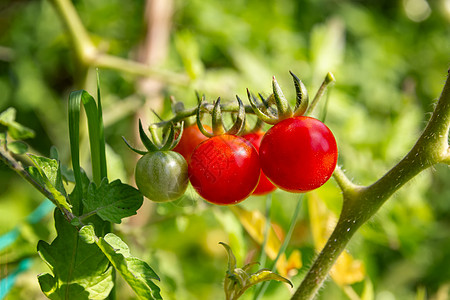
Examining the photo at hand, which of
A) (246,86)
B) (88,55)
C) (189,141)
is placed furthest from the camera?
(246,86)

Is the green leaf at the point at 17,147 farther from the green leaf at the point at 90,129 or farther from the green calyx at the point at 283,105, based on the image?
the green calyx at the point at 283,105

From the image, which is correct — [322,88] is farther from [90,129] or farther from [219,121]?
[90,129]

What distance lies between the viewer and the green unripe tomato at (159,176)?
53cm

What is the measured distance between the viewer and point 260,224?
95 cm

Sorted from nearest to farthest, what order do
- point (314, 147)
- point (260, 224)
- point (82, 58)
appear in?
point (314, 147) < point (260, 224) < point (82, 58)

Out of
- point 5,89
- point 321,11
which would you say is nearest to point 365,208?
point 5,89

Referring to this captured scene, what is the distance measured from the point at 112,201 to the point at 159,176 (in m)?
0.06

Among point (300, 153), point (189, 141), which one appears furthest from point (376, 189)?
point (189, 141)

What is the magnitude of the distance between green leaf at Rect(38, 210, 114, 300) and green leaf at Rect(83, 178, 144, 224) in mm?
45

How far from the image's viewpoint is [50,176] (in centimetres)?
53

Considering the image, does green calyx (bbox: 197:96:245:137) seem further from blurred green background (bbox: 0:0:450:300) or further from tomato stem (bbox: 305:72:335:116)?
blurred green background (bbox: 0:0:450:300)

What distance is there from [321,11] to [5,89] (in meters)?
1.33

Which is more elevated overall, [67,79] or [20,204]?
[67,79]

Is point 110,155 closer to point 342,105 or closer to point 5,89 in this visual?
point 342,105
